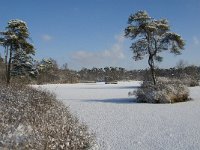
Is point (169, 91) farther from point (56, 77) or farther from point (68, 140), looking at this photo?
point (56, 77)

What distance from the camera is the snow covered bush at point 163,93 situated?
20.1 meters

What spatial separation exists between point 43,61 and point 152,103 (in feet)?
173

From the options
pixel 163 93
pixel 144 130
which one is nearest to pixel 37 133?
pixel 144 130

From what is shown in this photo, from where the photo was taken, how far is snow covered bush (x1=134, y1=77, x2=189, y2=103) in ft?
66.1

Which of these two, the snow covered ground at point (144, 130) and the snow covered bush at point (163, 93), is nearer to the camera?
the snow covered ground at point (144, 130)

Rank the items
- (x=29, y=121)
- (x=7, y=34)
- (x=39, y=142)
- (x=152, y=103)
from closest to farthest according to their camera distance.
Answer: (x=39, y=142)
(x=29, y=121)
(x=152, y=103)
(x=7, y=34)

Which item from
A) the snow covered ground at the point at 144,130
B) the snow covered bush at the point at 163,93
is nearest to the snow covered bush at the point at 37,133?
the snow covered ground at the point at 144,130

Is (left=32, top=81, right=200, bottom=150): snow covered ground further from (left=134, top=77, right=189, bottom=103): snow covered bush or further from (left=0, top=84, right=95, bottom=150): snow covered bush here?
(left=134, top=77, right=189, bottom=103): snow covered bush

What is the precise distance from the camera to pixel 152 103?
20000 mm

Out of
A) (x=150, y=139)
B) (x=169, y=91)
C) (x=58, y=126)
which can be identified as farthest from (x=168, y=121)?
(x=169, y=91)

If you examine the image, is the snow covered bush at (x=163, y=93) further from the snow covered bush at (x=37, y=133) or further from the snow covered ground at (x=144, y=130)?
the snow covered bush at (x=37, y=133)

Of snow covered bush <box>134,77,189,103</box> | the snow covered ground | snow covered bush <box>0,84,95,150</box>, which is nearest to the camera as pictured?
snow covered bush <box>0,84,95,150</box>

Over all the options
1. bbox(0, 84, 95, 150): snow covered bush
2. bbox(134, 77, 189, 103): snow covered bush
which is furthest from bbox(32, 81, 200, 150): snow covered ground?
bbox(134, 77, 189, 103): snow covered bush

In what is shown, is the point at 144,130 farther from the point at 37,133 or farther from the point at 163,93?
the point at 163,93
